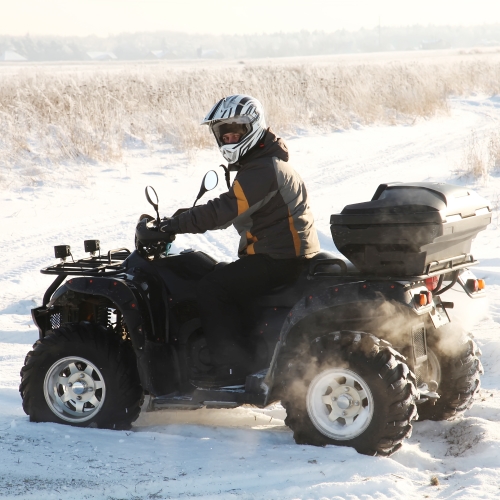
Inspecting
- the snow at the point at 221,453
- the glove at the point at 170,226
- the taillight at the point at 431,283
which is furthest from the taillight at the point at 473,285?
the glove at the point at 170,226

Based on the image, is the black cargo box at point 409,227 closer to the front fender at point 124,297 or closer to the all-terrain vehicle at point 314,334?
the all-terrain vehicle at point 314,334

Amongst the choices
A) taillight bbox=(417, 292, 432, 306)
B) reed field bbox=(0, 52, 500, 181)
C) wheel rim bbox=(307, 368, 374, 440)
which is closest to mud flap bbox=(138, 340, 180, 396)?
wheel rim bbox=(307, 368, 374, 440)

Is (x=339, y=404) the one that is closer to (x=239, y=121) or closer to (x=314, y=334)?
(x=314, y=334)

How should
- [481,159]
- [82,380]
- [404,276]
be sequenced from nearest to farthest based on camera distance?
[404,276], [82,380], [481,159]

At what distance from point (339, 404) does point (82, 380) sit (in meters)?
1.66

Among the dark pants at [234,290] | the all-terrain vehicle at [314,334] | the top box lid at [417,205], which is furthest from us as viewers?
the dark pants at [234,290]

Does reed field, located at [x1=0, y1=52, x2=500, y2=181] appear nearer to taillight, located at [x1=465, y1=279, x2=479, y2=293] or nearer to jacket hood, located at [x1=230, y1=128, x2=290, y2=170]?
jacket hood, located at [x1=230, y1=128, x2=290, y2=170]

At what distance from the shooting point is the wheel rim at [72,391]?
5.04 metres

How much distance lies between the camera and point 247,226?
192 inches

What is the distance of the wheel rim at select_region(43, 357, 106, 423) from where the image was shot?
5035mm

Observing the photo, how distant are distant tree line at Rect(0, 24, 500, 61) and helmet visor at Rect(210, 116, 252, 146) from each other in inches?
4864

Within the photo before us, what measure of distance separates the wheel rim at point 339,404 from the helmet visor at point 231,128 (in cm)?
153

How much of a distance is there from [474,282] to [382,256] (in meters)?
0.73

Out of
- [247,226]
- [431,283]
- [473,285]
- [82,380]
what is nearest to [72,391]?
[82,380]
